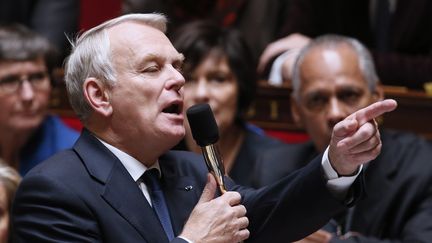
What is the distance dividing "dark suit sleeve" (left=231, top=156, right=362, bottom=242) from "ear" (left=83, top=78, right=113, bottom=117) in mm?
233

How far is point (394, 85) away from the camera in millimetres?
2334

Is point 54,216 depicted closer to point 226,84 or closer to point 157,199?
point 157,199

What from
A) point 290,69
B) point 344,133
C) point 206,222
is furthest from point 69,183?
point 290,69

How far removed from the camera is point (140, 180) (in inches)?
51.1

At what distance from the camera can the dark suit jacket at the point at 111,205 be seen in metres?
1.22

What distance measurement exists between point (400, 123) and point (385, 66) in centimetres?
15

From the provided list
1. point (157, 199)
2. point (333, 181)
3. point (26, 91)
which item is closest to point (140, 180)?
point (157, 199)

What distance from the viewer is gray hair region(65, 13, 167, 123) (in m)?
1.29

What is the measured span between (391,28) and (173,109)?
3.97 ft

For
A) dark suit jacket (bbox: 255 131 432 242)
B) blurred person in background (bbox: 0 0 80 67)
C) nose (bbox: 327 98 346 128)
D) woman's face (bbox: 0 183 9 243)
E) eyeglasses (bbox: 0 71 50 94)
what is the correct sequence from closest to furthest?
woman's face (bbox: 0 183 9 243), dark suit jacket (bbox: 255 131 432 242), nose (bbox: 327 98 346 128), eyeglasses (bbox: 0 71 50 94), blurred person in background (bbox: 0 0 80 67)

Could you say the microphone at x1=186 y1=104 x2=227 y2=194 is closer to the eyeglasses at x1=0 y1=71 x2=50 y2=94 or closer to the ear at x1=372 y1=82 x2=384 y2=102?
the ear at x1=372 y1=82 x2=384 y2=102

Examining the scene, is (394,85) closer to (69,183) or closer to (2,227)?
(2,227)

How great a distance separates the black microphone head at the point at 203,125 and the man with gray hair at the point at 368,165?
591mm

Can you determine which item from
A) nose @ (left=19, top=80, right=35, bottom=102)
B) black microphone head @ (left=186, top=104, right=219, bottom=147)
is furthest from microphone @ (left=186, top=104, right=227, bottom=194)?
nose @ (left=19, top=80, right=35, bottom=102)
